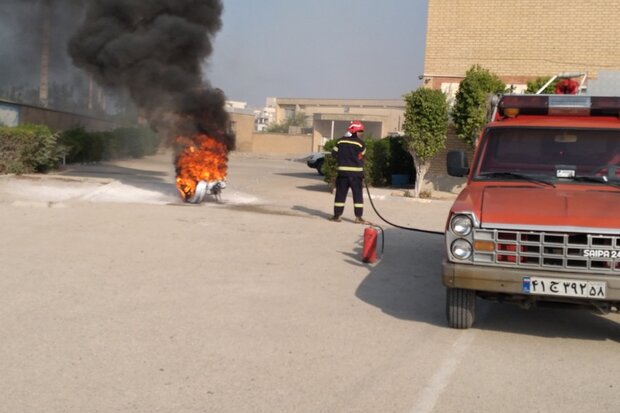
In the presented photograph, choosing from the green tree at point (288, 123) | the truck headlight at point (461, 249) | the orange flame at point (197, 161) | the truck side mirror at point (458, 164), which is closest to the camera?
the truck headlight at point (461, 249)

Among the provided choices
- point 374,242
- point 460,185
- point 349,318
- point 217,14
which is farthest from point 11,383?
point 460,185

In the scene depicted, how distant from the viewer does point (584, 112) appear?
24.8 ft

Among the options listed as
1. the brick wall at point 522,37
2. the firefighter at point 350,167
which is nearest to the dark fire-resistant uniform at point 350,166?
the firefighter at point 350,167

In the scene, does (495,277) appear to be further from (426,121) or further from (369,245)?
(426,121)

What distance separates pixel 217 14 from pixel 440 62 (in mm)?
7516

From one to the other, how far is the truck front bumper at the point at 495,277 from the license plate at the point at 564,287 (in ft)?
0.10

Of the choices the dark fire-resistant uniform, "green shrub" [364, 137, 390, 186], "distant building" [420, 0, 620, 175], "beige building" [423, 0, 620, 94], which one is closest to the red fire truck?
the dark fire-resistant uniform

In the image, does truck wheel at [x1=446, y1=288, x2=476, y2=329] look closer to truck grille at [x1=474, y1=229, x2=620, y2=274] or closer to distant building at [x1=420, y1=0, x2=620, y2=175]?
truck grille at [x1=474, y1=229, x2=620, y2=274]

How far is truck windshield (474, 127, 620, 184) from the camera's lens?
7059mm

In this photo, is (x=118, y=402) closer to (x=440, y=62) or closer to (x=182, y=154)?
(x=182, y=154)

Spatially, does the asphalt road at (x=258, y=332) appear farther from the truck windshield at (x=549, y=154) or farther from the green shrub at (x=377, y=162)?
the green shrub at (x=377, y=162)

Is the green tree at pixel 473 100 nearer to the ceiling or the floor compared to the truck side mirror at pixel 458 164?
nearer to the ceiling

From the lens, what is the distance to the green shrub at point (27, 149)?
58.3 ft

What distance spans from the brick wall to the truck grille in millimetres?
14870
